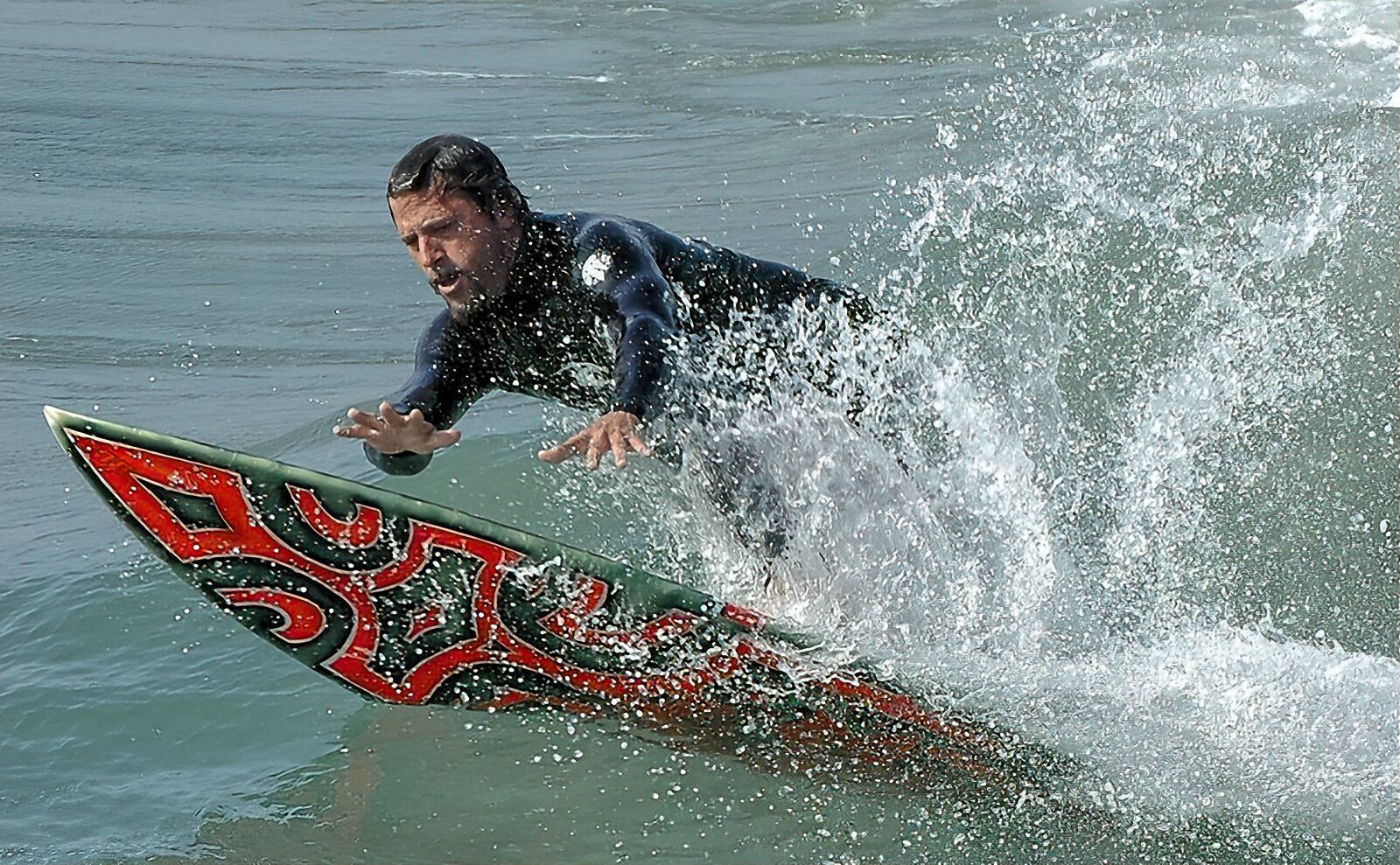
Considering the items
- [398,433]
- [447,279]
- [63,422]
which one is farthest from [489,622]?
[63,422]

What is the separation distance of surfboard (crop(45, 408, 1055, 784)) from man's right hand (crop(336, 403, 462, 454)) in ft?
0.65

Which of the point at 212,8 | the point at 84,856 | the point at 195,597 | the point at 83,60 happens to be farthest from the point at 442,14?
the point at 84,856

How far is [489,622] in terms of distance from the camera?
12.8ft

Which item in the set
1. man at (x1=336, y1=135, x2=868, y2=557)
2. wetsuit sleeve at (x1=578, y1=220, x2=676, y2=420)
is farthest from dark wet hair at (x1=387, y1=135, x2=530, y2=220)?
wetsuit sleeve at (x1=578, y1=220, x2=676, y2=420)

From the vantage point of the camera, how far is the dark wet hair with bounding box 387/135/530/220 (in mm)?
3729

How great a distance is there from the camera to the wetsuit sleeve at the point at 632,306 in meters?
3.62

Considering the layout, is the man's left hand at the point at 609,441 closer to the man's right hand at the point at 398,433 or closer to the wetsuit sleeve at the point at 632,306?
the wetsuit sleeve at the point at 632,306

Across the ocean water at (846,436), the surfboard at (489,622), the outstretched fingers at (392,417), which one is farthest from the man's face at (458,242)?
the ocean water at (846,436)

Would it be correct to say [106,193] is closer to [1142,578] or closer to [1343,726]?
[1142,578]

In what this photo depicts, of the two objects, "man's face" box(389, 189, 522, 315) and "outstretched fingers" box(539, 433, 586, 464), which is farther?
"man's face" box(389, 189, 522, 315)

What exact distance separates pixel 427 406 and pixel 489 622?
0.61 m

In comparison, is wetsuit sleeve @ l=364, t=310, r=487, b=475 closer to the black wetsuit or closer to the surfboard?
the black wetsuit

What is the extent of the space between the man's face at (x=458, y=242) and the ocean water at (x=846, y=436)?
81 cm

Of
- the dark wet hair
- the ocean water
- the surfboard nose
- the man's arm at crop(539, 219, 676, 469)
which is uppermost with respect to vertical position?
the dark wet hair
